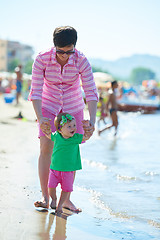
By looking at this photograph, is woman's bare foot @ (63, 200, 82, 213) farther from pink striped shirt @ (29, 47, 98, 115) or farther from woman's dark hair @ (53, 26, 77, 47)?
woman's dark hair @ (53, 26, 77, 47)

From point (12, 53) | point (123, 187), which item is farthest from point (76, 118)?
point (12, 53)

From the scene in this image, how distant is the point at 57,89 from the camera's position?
4.15 m

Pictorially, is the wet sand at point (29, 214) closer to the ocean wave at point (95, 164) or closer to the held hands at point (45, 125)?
the held hands at point (45, 125)

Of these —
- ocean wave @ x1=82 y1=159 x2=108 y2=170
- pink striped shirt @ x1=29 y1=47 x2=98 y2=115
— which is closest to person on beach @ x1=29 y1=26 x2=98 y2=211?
pink striped shirt @ x1=29 y1=47 x2=98 y2=115

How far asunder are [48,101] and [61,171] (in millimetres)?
676

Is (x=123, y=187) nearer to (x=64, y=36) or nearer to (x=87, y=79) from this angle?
(x=87, y=79)

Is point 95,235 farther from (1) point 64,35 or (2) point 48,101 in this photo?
(1) point 64,35

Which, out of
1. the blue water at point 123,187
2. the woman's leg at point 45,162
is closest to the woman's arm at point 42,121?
the woman's leg at point 45,162

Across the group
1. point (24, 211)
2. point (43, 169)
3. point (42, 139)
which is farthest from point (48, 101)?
point (24, 211)

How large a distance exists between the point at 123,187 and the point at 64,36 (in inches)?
103

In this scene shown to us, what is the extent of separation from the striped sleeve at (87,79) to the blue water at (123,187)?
1136 millimetres

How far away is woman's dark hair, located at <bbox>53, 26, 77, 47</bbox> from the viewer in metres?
3.84

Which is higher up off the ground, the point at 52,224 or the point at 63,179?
the point at 63,179

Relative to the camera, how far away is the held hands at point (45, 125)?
13.0ft
